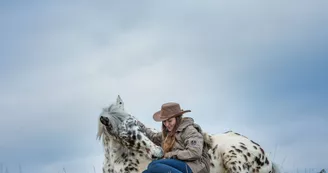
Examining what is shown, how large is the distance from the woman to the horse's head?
0.35 m

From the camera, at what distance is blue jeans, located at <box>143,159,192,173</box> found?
12.7m

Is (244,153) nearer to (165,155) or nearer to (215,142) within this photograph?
(215,142)

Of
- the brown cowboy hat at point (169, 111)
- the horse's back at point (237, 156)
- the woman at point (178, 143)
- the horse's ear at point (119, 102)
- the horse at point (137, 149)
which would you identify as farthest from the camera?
the horse's back at point (237, 156)

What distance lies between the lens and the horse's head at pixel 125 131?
13.5 metres

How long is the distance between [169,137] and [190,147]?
0.42 metres

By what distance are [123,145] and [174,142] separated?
107 cm

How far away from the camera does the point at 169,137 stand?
13.1m

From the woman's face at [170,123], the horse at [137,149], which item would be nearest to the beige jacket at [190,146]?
the woman's face at [170,123]

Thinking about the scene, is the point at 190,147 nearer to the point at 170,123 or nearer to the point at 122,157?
the point at 170,123

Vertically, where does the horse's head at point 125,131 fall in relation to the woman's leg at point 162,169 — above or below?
above

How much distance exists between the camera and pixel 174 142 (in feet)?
42.9

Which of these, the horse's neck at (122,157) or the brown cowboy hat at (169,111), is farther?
the horse's neck at (122,157)

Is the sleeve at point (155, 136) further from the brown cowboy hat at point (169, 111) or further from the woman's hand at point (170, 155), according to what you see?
the woman's hand at point (170, 155)

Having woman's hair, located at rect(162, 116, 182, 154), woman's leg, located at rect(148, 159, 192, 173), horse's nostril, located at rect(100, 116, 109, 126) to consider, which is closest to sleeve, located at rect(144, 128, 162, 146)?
woman's hair, located at rect(162, 116, 182, 154)
